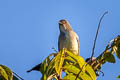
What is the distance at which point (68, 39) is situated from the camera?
6.60m

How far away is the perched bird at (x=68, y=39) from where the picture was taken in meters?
6.44

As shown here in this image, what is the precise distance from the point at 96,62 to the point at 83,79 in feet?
0.87

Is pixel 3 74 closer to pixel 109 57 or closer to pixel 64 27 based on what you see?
pixel 109 57

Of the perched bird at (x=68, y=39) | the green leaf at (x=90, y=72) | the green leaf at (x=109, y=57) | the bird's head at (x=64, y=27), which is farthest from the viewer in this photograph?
the bird's head at (x=64, y=27)

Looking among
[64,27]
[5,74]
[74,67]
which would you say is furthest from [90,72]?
[64,27]

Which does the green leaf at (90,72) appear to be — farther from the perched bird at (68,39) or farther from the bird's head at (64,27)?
the bird's head at (64,27)

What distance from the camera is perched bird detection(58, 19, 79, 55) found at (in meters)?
6.44

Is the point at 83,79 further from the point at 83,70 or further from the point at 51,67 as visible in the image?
the point at 51,67

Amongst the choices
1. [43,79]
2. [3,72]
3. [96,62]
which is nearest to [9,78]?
[3,72]

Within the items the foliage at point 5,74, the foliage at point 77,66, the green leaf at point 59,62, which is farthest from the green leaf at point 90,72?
the foliage at point 5,74

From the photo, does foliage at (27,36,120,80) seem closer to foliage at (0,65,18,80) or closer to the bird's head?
foliage at (0,65,18,80)

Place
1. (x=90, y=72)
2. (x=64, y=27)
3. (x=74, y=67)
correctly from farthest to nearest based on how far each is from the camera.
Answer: (x=64, y=27), (x=74, y=67), (x=90, y=72)

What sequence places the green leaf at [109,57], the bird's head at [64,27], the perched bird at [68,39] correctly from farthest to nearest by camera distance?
the bird's head at [64,27] → the perched bird at [68,39] → the green leaf at [109,57]

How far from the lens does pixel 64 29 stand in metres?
7.21
